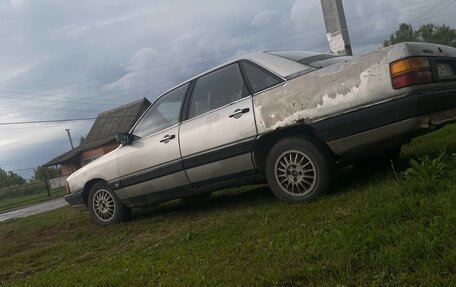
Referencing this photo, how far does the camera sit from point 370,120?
4.14m

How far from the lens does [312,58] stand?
5.01 metres

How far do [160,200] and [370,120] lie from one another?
288 cm

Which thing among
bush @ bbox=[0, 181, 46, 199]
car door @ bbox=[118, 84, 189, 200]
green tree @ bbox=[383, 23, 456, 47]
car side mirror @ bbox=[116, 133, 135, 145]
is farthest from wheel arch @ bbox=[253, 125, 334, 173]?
green tree @ bbox=[383, 23, 456, 47]

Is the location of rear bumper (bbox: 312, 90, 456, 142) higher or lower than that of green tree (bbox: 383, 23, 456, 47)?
lower

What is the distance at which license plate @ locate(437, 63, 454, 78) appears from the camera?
4259mm

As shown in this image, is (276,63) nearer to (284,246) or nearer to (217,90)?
(217,90)

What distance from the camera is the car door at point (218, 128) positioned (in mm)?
4871

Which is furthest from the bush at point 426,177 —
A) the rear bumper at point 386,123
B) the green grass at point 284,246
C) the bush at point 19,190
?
the bush at point 19,190

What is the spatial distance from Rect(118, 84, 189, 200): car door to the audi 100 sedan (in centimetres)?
1

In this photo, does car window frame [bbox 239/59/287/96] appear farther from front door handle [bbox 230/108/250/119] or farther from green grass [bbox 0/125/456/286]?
green grass [bbox 0/125/456/286]

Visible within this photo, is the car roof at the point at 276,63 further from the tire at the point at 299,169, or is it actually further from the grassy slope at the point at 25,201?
the grassy slope at the point at 25,201

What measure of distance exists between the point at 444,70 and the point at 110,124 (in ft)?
139

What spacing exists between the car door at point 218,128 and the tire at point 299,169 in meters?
0.31

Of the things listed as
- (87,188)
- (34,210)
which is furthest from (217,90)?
(34,210)
